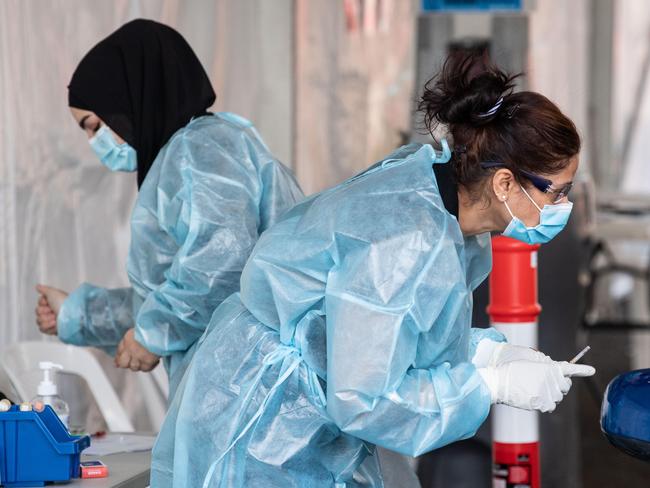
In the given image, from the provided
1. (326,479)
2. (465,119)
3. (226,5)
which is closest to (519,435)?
(326,479)

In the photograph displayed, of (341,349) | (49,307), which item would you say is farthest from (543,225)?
(49,307)

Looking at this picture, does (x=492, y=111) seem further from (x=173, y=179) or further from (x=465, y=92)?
(x=173, y=179)

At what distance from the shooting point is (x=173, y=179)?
2178 millimetres

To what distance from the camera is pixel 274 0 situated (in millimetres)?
4484

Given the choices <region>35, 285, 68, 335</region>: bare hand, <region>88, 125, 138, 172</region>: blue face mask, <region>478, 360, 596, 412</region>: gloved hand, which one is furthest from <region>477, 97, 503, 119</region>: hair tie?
<region>35, 285, 68, 335</region>: bare hand

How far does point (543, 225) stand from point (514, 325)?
19.7 inches

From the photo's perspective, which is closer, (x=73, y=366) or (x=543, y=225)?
(x=543, y=225)

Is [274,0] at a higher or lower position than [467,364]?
higher

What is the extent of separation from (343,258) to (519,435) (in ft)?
2.66

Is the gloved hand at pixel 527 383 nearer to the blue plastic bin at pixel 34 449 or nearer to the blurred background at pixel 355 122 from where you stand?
the blurred background at pixel 355 122

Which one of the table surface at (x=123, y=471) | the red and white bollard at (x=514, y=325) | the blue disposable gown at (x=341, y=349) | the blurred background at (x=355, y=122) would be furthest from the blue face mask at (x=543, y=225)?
the table surface at (x=123, y=471)

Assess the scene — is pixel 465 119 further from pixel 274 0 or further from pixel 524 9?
pixel 524 9

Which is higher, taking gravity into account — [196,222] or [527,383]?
[196,222]

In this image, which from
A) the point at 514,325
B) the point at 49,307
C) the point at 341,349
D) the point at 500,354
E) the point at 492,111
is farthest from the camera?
the point at 49,307
